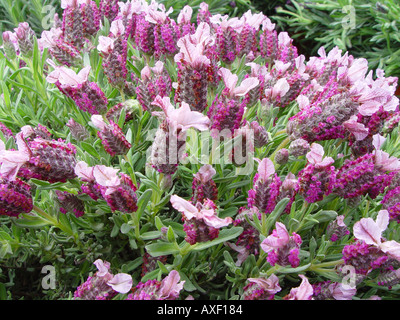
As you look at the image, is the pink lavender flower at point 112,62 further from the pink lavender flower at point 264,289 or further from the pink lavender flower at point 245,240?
the pink lavender flower at point 264,289

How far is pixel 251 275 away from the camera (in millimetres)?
865

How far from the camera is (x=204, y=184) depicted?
2.68 feet

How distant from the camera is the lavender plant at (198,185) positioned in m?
0.76

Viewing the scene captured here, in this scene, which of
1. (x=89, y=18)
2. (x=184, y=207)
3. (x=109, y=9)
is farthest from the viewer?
(x=109, y=9)

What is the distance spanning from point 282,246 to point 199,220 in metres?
0.16

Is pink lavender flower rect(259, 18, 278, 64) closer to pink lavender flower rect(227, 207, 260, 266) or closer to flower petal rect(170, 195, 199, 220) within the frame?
pink lavender flower rect(227, 207, 260, 266)

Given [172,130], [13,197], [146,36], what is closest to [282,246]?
[172,130]

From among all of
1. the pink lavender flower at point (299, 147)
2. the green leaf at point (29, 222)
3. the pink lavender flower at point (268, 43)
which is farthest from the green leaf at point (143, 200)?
the pink lavender flower at point (268, 43)

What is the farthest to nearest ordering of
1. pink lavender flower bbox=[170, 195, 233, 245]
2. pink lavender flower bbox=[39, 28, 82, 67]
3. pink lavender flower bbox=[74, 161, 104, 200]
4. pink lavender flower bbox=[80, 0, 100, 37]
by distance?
1. pink lavender flower bbox=[80, 0, 100, 37]
2. pink lavender flower bbox=[39, 28, 82, 67]
3. pink lavender flower bbox=[74, 161, 104, 200]
4. pink lavender flower bbox=[170, 195, 233, 245]

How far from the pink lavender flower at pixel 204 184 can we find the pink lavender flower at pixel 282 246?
0.49ft

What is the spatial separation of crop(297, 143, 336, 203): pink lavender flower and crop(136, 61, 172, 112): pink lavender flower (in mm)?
372

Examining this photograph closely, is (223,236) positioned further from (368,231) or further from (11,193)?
(11,193)

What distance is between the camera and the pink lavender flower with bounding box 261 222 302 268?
0.73m

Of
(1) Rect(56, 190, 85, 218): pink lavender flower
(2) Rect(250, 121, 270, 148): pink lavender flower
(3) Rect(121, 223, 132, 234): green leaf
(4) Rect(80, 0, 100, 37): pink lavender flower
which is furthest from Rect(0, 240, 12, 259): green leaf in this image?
(4) Rect(80, 0, 100, 37): pink lavender flower
